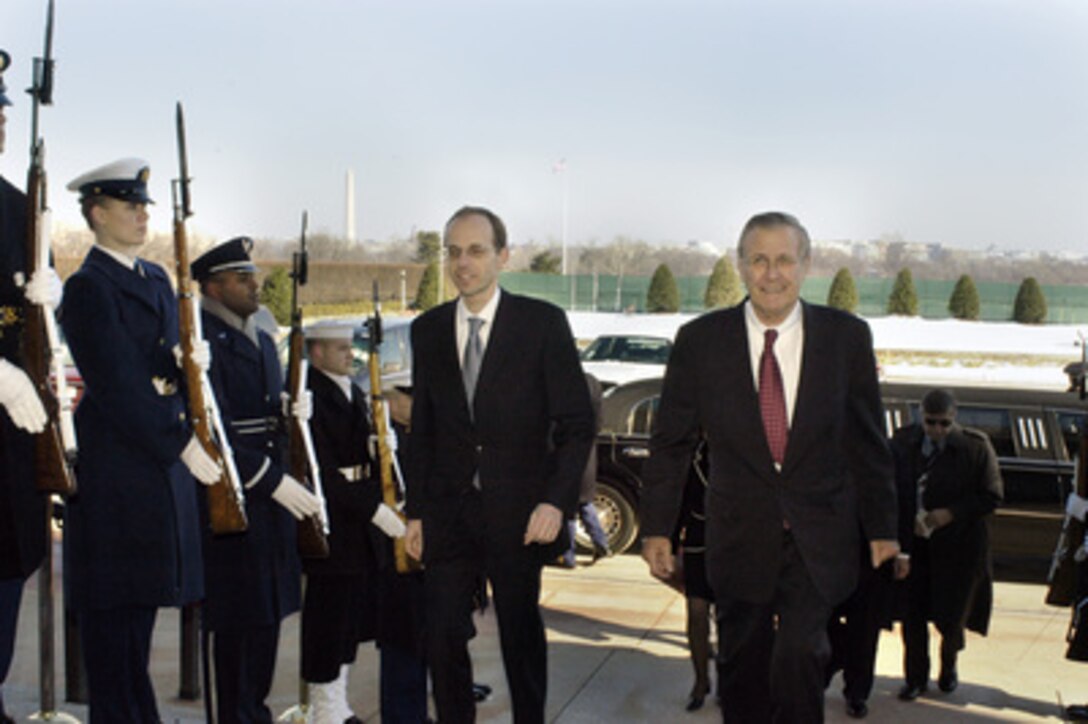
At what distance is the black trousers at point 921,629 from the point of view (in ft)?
21.8

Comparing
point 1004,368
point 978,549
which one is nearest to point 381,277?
point 1004,368

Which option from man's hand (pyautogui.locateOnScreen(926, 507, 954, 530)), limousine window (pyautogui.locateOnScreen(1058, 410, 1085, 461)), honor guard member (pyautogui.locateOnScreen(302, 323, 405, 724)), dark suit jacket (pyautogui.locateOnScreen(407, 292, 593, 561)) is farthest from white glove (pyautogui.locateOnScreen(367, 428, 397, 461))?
limousine window (pyautogui.locateOnScreen(1058, 410, 1085, 461))

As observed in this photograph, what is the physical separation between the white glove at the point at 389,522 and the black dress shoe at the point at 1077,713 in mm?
3308

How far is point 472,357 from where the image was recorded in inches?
194

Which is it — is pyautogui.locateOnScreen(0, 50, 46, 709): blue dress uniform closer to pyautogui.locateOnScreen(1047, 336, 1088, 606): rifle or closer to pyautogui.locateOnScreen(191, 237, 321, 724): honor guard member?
pyautogui.locateOnScreen(191, 237, 321, 724): honor guard member

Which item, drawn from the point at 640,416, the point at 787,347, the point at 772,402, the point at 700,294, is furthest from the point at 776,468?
the point at 700,294

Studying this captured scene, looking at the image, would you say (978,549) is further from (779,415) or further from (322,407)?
(322,407)

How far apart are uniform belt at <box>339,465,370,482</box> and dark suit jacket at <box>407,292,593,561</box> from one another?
630 millimetres

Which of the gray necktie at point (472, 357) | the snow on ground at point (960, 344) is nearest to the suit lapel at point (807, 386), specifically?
the gray necktie at point (472, 357)

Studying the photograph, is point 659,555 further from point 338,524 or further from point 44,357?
point 44,357

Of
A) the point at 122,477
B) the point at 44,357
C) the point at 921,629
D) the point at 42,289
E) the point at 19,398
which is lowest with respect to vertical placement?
the point at 921,629

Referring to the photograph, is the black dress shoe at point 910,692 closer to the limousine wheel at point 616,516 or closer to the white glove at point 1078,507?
the white glove at point 1078,507

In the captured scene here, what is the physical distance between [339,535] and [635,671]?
2114 mm

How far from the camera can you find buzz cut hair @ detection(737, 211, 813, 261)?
4656mm
